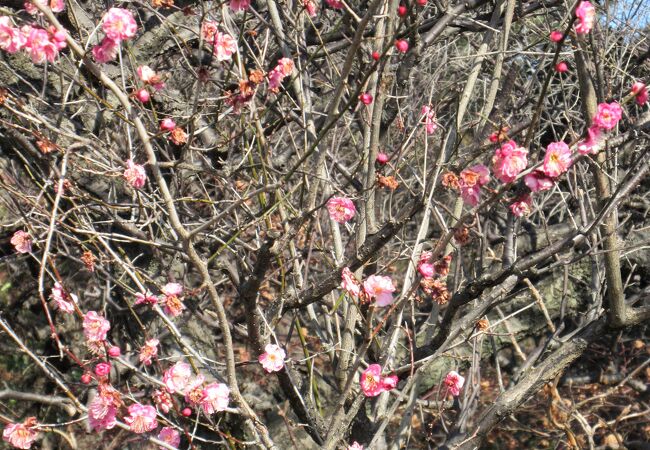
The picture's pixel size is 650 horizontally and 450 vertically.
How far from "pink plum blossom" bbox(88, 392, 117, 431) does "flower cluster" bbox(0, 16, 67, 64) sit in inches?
48.4

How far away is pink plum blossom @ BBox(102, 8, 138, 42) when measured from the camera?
8.06ft

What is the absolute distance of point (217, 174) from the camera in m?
2.87

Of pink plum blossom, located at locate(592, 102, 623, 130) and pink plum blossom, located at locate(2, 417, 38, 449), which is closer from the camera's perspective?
pink plum blossom, located at locate(592, 102, 623, 130)

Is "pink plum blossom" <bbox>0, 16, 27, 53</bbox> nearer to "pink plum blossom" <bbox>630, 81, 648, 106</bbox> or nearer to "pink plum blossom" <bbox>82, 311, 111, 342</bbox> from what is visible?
"pink plum blossom" <bbox>82, 311, 111, 342</bbox>

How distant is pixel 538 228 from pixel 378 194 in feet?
9.20

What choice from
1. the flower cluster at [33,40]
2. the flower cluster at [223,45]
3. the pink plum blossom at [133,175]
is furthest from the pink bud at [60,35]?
the flower cluster at [223,45]

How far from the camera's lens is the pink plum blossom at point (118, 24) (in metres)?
2.46

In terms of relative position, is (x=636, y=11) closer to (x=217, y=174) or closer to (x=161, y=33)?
(x=161, y=33)

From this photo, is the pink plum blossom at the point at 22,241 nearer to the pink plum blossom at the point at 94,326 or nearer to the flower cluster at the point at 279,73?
the pink plum blossom at the point at 94,326

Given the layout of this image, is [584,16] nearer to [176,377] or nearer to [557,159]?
[557,159]

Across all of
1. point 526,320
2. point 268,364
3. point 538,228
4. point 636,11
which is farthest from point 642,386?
point 268,364

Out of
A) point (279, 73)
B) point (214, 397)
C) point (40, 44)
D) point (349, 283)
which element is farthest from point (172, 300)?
point (40, 44)

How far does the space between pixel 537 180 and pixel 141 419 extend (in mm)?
1701

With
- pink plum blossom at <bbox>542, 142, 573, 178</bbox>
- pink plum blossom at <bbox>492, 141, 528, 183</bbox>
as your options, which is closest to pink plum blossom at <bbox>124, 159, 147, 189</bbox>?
pink plum blossom at <bbox>492, 141, 528, 183</bbox>
